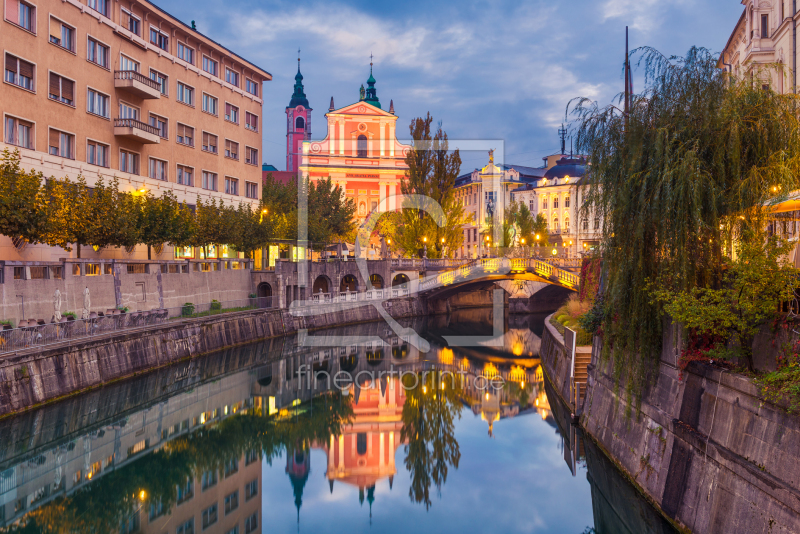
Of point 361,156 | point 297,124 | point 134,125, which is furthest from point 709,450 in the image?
point 297,124

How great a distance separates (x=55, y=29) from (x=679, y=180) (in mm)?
35056

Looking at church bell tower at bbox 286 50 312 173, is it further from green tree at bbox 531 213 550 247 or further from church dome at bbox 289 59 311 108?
green tree at bbox 531 213 550 247

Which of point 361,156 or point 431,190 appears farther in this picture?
point 361,156

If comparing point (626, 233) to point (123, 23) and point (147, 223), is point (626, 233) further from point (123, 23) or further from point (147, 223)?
point (123, 23)

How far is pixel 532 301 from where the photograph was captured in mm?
70500

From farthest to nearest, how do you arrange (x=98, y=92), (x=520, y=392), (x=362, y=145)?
(x=362, y=145) < (x=98, y=92) < (x=520, y=392)

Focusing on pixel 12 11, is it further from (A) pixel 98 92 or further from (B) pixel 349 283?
(B) pixel 349 283

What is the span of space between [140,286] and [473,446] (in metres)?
21.3

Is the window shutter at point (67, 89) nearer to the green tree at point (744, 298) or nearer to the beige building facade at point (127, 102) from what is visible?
the beige building facade at point (127, 102)

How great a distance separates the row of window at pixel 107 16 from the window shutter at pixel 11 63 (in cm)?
172

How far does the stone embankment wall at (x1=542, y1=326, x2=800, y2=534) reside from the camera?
404 inches

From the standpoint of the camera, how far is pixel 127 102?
1654 inches

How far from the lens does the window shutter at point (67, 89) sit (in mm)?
36312

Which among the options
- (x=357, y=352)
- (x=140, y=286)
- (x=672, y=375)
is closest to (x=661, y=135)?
(x=672, y=375)
